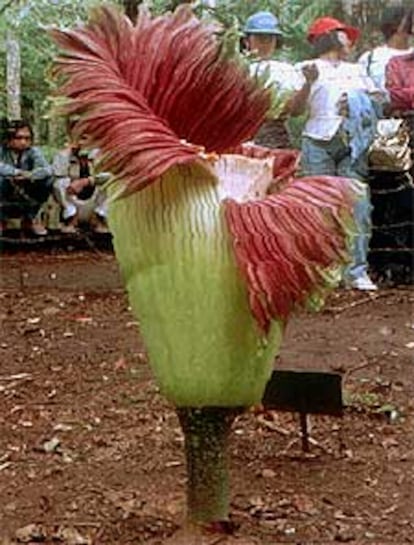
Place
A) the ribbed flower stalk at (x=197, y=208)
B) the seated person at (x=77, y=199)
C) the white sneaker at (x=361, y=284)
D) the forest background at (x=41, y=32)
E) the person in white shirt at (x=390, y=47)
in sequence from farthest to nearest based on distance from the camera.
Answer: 1. the seated person at (x=77, y=199)
2. the forest background at (x=41, y=32)
3. the person in white shirt at (x=390, y=47)
4. the white sneaker at (x=361, y=284)
5. the ribbed flower stalk at (x=197, y=208)

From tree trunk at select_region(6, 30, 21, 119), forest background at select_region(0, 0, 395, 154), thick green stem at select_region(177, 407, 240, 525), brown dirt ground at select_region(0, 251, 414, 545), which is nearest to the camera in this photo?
thick green stem at select_region(177, 407, 240, 525)

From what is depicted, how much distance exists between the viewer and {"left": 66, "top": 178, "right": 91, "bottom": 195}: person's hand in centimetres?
697

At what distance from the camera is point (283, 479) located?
2.66 metres

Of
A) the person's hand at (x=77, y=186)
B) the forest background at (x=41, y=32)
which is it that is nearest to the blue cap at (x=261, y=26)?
the forest background at (x=41, y=32)

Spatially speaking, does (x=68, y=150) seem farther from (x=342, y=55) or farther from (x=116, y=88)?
(x=116, y=88)

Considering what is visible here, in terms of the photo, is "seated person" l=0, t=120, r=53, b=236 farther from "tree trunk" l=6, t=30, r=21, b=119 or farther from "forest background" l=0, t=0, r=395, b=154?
"tree trunk" l=6, t=30, r=21, b=119

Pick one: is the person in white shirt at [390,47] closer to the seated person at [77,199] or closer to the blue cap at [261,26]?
the blue cap at [261,26]

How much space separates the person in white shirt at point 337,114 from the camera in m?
4.98

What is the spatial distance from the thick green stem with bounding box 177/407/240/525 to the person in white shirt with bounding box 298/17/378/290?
2833 millimetres

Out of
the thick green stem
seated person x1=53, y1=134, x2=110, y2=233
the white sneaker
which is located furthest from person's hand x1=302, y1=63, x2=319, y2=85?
the thick green stem

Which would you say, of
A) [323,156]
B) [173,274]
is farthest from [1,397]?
[323,156]

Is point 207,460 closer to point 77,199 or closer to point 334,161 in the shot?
point 334,161

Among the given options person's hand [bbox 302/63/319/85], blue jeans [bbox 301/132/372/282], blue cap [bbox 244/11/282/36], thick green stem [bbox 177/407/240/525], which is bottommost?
blue jeans [bbox 301/132/372/282]

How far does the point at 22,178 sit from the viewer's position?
671cm
